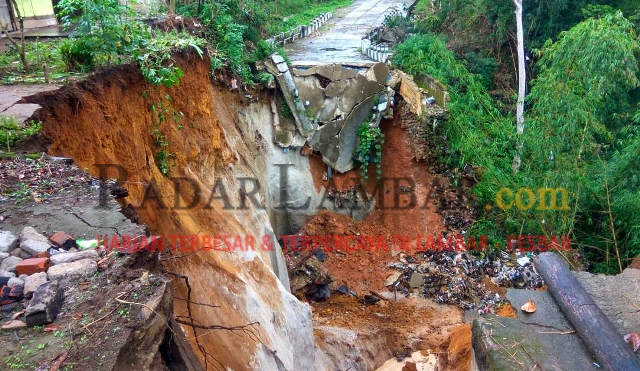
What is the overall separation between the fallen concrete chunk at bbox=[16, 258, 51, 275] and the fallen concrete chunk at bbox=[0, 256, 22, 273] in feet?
0.20

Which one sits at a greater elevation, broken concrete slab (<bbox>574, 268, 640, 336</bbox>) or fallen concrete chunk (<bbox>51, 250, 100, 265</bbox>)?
fallen concrete chunk (<bbox>51, 250, 100, 265</bbox>)

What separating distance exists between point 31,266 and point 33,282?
5.2 inches

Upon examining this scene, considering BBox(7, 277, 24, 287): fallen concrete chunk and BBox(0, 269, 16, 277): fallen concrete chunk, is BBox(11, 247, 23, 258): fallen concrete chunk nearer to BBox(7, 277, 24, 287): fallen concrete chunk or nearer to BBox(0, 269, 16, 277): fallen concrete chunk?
BBox(0, 269, 16, 277): fallen concrete chunk

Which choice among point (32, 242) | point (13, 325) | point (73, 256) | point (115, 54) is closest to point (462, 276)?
point (115, 54)

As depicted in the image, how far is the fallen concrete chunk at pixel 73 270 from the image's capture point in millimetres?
2510

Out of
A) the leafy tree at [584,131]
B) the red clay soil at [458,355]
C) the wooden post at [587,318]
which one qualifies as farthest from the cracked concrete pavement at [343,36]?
the wooden post at [587,318]

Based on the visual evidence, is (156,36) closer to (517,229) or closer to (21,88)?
(21,88)

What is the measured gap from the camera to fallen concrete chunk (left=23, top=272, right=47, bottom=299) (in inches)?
95.1

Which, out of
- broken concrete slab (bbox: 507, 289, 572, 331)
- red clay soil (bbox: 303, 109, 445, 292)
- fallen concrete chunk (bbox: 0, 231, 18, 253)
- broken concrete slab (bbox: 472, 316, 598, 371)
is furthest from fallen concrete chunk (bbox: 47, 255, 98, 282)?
red clay soil (bbox: 303, 109, 445, 292)

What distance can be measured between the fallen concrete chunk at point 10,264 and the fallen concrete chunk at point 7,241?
0.09 metres

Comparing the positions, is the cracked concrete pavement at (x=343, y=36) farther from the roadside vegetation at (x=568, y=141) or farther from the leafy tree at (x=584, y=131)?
the leafy tree at (x=584, y=131)

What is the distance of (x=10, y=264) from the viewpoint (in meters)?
2.61

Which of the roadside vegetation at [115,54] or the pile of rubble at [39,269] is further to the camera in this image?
the roadside vegetation at [115,54]

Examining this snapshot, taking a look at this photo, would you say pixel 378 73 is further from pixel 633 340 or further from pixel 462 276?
pixel 633 340
